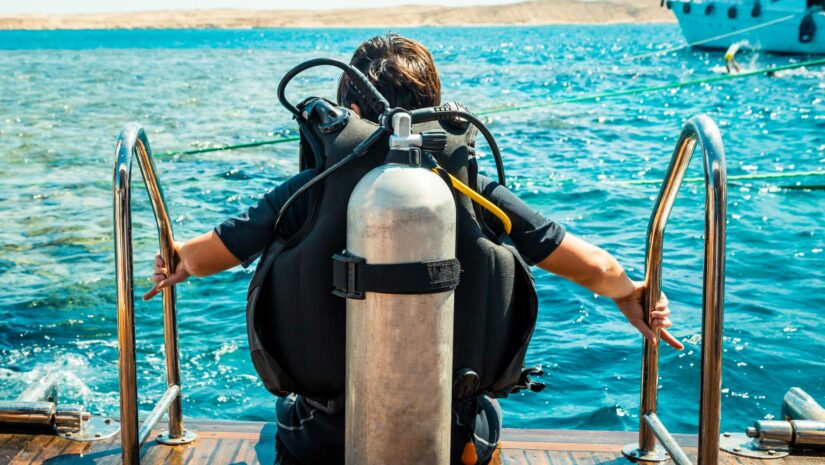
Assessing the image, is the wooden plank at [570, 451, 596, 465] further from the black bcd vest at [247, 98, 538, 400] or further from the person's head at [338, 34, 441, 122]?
the person's head at [338, 34, 441, 122]

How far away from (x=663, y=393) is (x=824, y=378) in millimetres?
1038

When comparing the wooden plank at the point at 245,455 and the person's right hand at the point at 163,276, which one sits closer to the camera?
the person's right hand at the point at 163,276

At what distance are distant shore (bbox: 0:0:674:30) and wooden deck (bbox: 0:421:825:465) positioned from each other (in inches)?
5266

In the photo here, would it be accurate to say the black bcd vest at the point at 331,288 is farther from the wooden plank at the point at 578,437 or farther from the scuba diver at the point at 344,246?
the wooden plank at the point at 578,437

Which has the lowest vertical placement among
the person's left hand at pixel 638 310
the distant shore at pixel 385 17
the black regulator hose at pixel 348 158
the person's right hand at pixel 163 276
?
the person's left hand at pixel 638 310

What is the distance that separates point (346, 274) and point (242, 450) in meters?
1.17

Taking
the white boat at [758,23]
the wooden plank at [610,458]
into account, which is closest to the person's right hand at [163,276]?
the wooden plank at [610,458]

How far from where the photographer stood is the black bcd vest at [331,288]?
2.18m

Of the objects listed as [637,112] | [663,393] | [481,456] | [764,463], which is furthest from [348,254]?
[637,112]

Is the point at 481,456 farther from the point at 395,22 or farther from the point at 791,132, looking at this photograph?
the point at 395,22

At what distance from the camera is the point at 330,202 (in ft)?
7.16

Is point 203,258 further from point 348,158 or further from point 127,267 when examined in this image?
point 348,158

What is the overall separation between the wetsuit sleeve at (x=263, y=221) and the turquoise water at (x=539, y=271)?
313 centimetres

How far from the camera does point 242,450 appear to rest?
296cm
